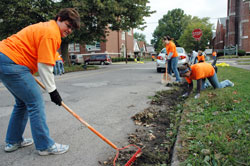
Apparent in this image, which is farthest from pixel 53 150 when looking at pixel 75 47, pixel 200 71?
pixel 75 47

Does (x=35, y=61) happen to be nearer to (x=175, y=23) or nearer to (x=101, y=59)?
(x=101, y=59)

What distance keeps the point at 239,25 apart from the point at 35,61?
38709 millimetres

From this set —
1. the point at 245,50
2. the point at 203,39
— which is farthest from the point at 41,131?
the point at 203,39

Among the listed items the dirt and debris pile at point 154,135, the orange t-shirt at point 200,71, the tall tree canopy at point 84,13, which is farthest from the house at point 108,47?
the dirt and debris pile at point 154,135

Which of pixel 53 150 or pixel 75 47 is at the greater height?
pixel 75 47

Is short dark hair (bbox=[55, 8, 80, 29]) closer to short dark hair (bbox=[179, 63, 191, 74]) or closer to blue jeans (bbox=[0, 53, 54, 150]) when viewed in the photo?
blue jeans (bbox=[0, 53, 54, 150])

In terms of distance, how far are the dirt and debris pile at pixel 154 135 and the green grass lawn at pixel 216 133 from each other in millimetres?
210

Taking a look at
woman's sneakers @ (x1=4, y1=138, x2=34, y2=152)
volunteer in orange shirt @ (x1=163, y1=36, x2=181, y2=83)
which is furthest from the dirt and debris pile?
volunteer in orange shirt @ (x1=163, y1=36, x2=181, y2=83)

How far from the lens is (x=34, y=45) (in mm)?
2332

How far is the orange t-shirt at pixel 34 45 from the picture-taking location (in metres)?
2.24

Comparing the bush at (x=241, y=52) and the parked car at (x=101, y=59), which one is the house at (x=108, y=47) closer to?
the parked car at (x=101, y=59)

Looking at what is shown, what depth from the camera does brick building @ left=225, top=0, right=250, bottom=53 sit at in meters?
31.3

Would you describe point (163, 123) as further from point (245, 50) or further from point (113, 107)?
point (245, 50)

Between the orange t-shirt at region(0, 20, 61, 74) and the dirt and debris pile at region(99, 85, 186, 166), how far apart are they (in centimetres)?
146
